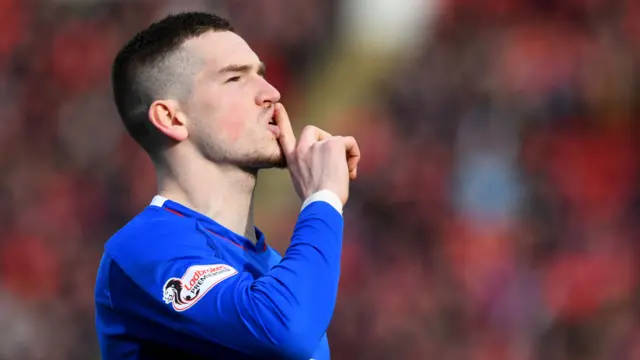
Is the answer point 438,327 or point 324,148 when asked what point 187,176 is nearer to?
point 324,148

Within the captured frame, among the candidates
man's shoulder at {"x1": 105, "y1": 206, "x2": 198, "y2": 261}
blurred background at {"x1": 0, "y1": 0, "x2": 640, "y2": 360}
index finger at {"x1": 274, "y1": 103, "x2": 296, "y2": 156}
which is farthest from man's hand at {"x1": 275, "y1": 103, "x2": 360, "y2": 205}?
blurred background at {"x1": 0, "y1": 0, "x2": 640, "y2": 360}

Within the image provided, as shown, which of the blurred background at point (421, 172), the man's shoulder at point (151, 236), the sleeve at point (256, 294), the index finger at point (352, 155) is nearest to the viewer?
the sleeve at point (256, 294)

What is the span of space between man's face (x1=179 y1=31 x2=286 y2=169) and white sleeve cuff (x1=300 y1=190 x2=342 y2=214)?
17 cm

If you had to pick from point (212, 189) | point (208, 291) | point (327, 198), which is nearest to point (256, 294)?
point (208, 291)

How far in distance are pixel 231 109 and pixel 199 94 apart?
9cm

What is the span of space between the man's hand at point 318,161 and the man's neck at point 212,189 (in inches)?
4.7

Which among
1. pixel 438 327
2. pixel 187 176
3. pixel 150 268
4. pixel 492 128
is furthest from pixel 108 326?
pixel 492 128

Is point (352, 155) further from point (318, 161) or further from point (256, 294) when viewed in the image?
point (256, 294)

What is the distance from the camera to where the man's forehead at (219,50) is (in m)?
2.20

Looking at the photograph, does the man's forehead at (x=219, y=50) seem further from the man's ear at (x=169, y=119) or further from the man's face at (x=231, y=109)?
the man's ear at (x=169, y=119)

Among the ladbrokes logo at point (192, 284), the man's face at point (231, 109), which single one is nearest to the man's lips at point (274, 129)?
the man's face at point (231, 109)

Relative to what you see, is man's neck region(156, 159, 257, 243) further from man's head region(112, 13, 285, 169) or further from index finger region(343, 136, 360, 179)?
index finger region(343, 136, 360, 179)

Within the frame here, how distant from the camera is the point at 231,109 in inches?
84.4

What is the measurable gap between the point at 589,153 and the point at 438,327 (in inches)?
50.0
